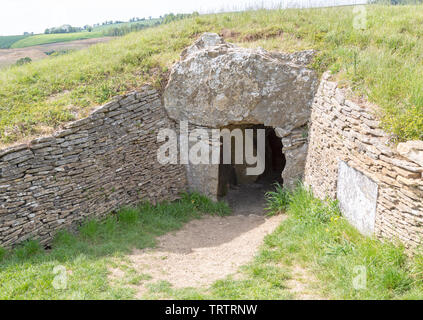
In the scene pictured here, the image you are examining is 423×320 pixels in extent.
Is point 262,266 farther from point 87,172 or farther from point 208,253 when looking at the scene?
point 87,172

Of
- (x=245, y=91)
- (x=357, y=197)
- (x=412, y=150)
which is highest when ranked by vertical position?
(x=245, y=91)

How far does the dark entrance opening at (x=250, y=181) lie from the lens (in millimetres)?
8961

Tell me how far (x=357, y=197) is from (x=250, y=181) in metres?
5.45

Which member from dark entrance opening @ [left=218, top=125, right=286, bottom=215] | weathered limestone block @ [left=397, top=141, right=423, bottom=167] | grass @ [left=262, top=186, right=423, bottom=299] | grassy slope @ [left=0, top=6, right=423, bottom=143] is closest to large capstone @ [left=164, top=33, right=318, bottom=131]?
grassy slope @ [left=0, top=6, right=423, bottom=143]

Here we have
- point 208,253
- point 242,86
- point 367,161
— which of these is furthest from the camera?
point 242,86

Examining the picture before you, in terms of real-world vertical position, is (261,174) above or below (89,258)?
below

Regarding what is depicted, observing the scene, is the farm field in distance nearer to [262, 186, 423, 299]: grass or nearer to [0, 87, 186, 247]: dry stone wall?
[0, 87, 186, 247]: dry stone wall

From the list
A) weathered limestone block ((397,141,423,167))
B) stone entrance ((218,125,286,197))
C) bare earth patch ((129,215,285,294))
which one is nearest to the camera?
weathered limestone block ((397,141,423,167))

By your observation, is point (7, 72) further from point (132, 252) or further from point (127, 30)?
point (132, 252)

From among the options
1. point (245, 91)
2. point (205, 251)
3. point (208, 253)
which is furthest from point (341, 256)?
point (245, 91)

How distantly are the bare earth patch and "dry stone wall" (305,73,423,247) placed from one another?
165 cm

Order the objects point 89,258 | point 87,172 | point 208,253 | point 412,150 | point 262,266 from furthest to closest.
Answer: point 87,172, point 208,253, point 89,258, point 262,266, point 412,150

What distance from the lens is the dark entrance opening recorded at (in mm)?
8961

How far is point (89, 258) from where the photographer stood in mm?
5703
